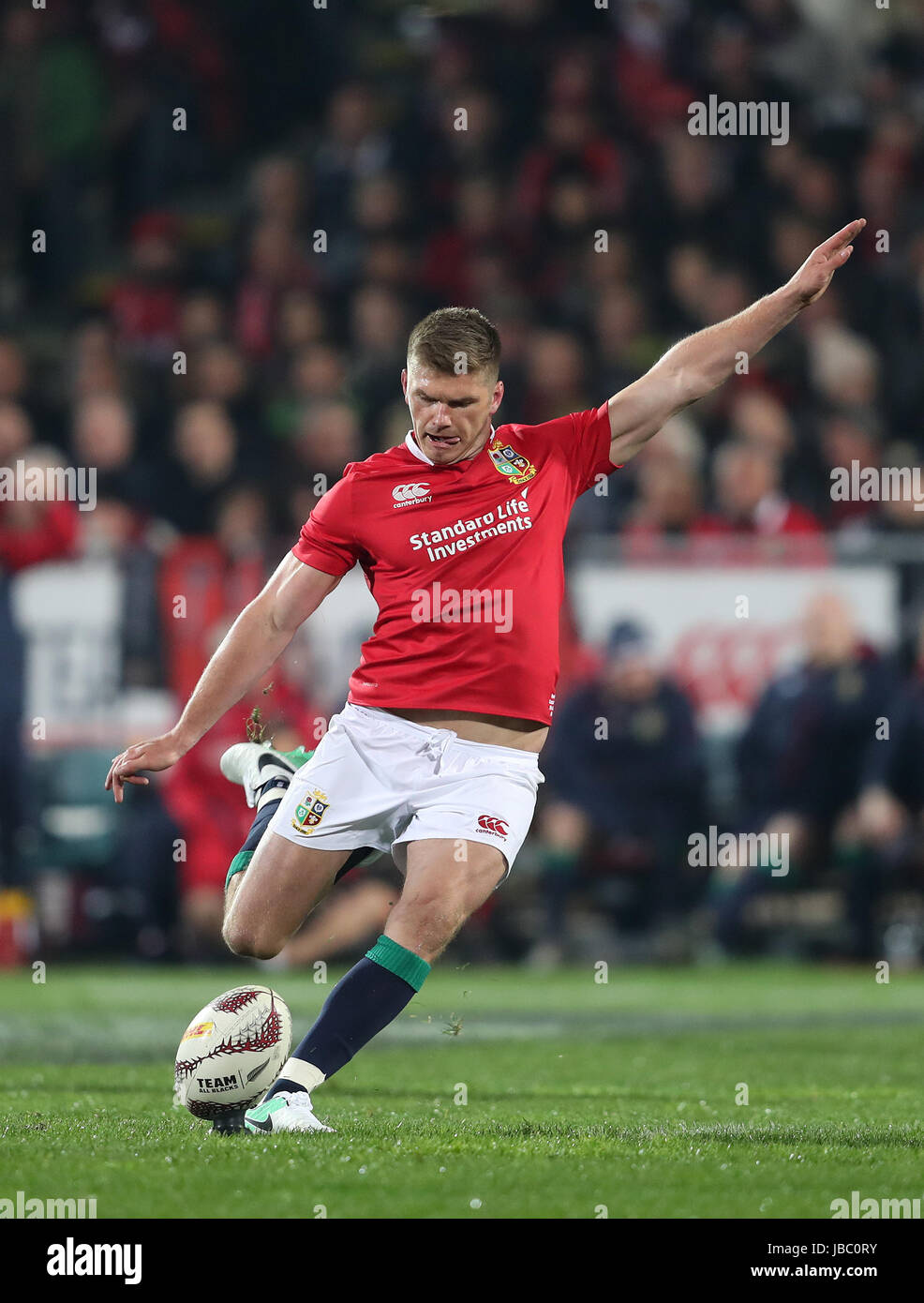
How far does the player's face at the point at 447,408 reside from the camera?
5594 millimetres

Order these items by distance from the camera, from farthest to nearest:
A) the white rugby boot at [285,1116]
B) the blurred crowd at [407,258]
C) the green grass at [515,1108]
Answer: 1. the blurred crowd at [407,258]
2. the white rugby boot at [285,1116]
3. the green grass at [515,1108]

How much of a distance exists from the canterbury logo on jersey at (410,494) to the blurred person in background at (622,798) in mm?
6446

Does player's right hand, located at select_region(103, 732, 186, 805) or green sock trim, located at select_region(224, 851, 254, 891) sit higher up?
player's right hand, located at select_region(103, 732, 186, 805)

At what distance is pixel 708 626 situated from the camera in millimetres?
12445

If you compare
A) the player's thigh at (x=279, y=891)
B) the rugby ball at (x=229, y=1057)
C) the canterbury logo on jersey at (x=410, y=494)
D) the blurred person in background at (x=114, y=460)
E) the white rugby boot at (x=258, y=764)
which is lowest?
the rugby ball at (x=229, y=1057)

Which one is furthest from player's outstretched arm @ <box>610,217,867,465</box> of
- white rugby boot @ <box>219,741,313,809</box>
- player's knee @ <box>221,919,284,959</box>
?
player's knee @ <box>221,919,284,959</box>

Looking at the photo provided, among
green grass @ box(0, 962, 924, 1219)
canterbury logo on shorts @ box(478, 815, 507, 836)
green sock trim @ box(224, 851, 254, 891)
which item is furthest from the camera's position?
green sock trim @ box(224, 851, 254, 891)

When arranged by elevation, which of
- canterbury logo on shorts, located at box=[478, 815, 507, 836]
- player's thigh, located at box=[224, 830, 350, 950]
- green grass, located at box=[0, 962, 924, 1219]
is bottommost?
green grass, located at box=[0, 962, 924, 1219]

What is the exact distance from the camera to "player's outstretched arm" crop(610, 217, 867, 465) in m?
5.84

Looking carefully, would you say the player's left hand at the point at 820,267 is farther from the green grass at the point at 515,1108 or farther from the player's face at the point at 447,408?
the green grass at the point at 515,1108

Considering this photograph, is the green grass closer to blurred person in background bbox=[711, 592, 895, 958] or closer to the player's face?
blurred person in background bbox=[711, 592, 895, 958]

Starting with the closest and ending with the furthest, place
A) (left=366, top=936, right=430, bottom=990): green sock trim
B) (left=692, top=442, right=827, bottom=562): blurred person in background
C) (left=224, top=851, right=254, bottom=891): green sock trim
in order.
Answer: (left=366, top=936, right=430, bottom=990): green sock trim < (left=224, top=851, right=254, bottom=891): green sock trim < (left=692, top=442, right=827, bottom=562): blurred person in background

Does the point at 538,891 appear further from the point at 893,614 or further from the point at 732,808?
the point at 893,614

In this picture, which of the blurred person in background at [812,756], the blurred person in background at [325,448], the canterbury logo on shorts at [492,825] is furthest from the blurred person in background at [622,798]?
the canterbury logo on shorts at [492,825]
